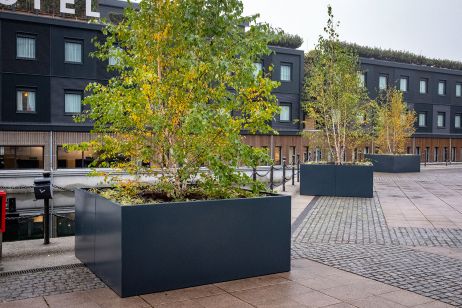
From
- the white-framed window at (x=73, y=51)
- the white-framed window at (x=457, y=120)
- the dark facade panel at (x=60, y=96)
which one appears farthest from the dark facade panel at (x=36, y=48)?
the white-framed window at (x=457, y=120)

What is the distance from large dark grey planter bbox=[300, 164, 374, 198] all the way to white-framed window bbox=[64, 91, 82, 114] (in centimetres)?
1866

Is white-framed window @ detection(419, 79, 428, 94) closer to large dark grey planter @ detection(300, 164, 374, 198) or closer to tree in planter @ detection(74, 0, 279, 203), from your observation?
large dark grey planter @ detection(300, 164, 374, 198)

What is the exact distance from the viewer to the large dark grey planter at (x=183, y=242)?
18.2 feet

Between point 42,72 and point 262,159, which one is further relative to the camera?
point 42,72

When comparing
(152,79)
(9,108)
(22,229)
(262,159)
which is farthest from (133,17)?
(9,108)

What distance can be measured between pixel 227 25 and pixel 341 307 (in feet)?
14.0

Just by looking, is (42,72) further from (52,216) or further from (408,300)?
(408,300)

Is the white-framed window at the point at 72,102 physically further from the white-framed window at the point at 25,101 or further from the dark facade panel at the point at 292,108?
the dark facade panel at the point at 292,108

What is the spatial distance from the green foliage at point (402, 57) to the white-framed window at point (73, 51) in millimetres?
24176

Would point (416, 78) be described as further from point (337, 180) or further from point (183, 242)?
point (183, 242)

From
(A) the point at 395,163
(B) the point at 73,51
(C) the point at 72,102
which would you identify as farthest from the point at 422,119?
(B) the point at 73,51

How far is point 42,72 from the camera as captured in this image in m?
28.5

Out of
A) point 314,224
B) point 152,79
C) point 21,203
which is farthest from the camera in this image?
point 21,203

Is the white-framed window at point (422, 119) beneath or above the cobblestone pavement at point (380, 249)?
above
